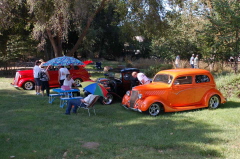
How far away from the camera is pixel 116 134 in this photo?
7.07 m

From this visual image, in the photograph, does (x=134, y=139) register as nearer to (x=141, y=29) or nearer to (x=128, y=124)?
(x=128, y=124)

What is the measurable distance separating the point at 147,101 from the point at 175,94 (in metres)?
1.17

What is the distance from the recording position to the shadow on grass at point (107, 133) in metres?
5.74

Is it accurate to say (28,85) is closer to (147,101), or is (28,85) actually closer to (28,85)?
(28,85)

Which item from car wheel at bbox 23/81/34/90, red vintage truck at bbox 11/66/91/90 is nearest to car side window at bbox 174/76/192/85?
red vintage truck at bbox 11/66/91/90

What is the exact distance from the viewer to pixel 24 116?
888cm

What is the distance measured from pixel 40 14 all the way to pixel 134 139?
12933 millimetres

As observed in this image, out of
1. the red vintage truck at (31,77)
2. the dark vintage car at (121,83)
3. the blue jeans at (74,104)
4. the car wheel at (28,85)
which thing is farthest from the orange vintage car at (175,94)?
the car wheel at (28,85)

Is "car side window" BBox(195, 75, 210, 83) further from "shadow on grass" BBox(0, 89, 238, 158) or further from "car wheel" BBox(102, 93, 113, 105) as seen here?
"car wheel" BBox(102, 93, 113, 105)

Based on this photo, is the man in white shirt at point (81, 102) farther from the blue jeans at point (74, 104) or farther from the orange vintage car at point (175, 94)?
the orange vintage car at point (175, 94)

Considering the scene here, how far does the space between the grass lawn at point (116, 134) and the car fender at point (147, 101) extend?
0.34m

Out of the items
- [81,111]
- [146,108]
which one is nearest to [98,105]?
[81,111]

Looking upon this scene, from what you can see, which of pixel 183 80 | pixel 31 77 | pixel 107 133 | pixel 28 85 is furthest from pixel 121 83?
pixel 28 85

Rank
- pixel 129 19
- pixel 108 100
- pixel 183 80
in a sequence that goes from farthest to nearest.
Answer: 1. pixel 129 19
2. pixel 108 100
3. pixel 183 80
